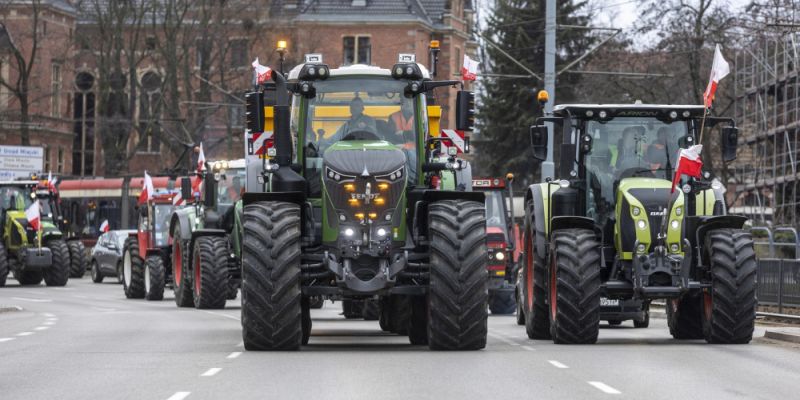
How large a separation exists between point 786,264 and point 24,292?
21.7 metres

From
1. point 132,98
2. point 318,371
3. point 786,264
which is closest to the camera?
point 318,371

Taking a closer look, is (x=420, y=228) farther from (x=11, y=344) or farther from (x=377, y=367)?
(x=11, y=344)

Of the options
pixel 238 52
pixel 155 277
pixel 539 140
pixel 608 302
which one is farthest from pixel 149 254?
pixel 238 52

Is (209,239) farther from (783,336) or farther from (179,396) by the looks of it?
(179,396)

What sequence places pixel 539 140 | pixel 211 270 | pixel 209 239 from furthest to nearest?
pixel 211 270 → pixel 209 239 → pixel 539 140

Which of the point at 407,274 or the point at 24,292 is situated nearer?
the point at 407,274

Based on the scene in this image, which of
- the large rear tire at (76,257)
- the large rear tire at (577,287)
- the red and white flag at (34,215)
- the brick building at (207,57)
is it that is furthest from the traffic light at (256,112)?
the brick building at (207,57)

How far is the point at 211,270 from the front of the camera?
31344 millimetres

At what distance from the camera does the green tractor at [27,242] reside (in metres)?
48.2

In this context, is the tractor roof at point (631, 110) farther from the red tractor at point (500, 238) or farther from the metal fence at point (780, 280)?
the red tractor at point (500, 238)

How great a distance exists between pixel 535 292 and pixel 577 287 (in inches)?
85.0

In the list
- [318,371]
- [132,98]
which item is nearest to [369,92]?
[318,371]

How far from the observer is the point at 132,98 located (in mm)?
77500

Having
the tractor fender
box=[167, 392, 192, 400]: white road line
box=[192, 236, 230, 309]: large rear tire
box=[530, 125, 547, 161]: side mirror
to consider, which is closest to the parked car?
box=[192, 236, 230, 309]: large rear tire
